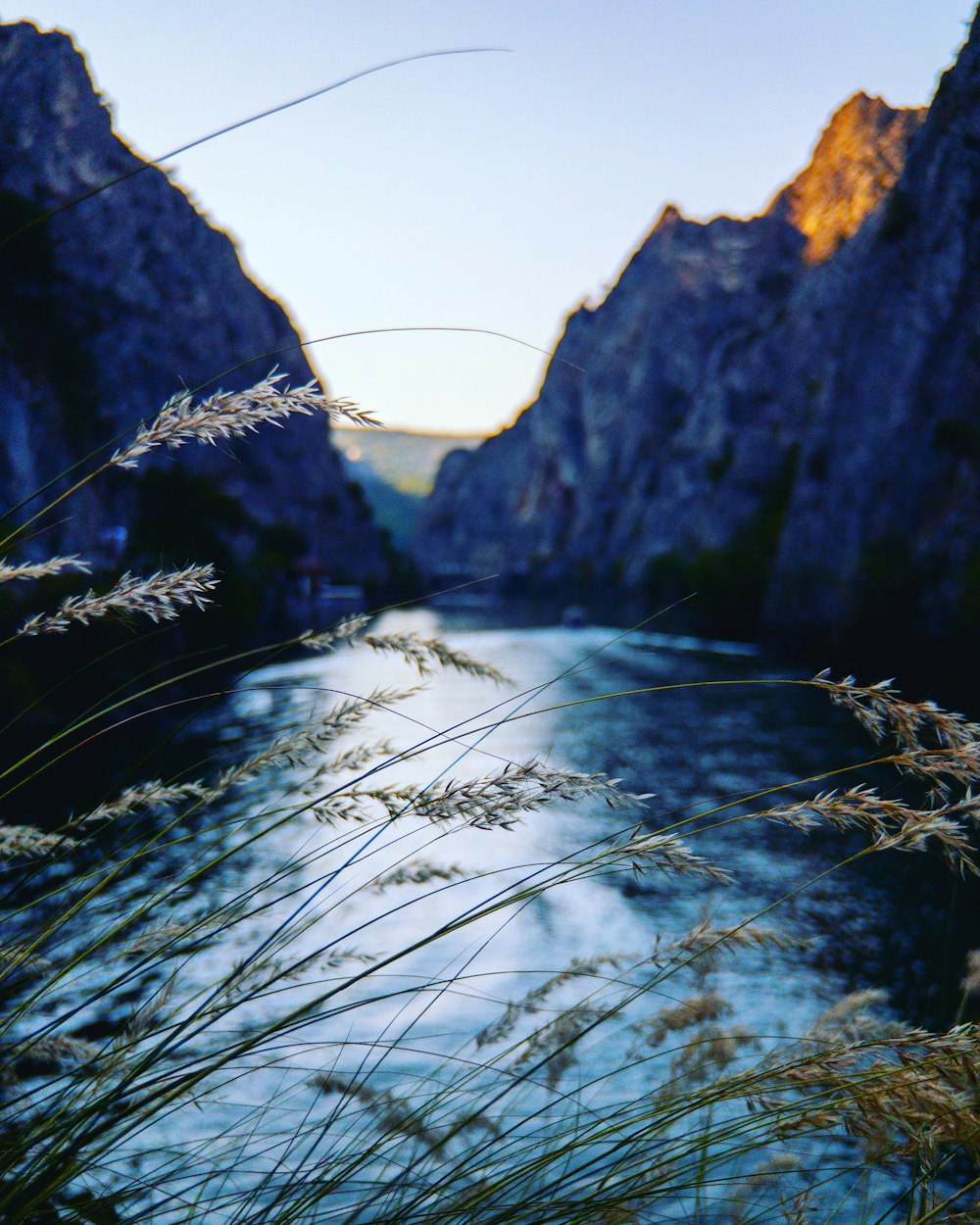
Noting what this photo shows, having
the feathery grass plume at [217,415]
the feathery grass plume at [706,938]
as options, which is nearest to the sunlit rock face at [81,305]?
the feathery grass plume at [217,415]

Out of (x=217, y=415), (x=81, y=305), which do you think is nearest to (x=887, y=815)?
(x=217, y=415)

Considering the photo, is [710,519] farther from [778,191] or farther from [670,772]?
[670,772]

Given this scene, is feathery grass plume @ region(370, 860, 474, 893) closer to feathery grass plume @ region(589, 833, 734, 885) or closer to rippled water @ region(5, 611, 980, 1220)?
rippled water @ region(5, 611, 980, 1220)

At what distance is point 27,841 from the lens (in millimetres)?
→ 2439

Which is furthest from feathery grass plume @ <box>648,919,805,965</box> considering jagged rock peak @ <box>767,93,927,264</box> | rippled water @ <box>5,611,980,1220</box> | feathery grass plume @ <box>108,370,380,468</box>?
jagged rock peak @ <box>767,93,927,264</box>

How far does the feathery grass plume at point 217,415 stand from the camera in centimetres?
176

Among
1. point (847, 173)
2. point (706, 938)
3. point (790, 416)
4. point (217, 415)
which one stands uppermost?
point (847, 173)

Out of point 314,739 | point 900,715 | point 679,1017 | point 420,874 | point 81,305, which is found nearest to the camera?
point 900,715

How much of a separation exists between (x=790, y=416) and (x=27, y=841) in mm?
85238

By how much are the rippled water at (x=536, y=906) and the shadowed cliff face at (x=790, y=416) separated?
2217mm

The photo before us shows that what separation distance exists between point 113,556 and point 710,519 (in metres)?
74.7

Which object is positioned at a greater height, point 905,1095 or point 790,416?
point 790,416

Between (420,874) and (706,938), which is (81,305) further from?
(706,938)

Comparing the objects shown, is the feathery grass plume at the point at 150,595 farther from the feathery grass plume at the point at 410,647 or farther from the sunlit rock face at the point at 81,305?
the feathery grass plume at the point at 410,647
